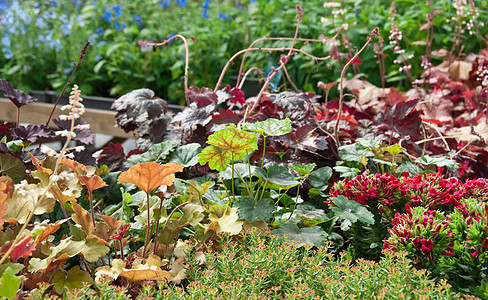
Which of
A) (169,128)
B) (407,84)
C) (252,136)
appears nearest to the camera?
(252,136)

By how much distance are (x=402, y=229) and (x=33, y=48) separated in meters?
4.17

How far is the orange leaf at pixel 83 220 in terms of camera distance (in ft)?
3.39

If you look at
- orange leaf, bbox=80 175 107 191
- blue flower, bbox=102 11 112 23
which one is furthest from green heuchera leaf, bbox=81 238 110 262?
blue flower, bbox=102 11 112 23

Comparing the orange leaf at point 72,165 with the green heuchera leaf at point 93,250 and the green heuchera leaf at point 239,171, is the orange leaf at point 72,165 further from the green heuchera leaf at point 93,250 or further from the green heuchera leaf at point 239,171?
the green heuchera leaf at point 239,171

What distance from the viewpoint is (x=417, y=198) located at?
1.09 metres

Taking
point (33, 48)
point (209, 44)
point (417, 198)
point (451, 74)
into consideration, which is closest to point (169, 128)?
point (417, 198)

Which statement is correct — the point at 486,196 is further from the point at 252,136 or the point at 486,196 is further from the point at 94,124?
the point at 94,124

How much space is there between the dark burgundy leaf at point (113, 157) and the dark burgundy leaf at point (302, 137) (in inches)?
22.6

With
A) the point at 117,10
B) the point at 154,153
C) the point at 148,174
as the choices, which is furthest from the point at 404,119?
the point at 117,10

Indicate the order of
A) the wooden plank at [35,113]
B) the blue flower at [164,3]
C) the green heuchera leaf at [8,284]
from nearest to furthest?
1. the green heuchera leaf at [8,284]
2. the wooden plank at [35,113]
3. the blue flower at [164,3]

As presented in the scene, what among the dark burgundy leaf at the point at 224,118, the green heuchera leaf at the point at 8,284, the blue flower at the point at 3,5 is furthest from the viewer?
the blue flower at the point at 3,5

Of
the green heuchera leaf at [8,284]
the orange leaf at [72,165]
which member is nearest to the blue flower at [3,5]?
the orange leaf at [72,165]

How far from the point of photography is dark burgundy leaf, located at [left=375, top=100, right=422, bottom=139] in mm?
1545

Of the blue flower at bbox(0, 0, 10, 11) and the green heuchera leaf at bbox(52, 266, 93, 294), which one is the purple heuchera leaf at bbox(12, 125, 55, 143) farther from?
the blue flower at bbox(0, 0, 10, 11)
